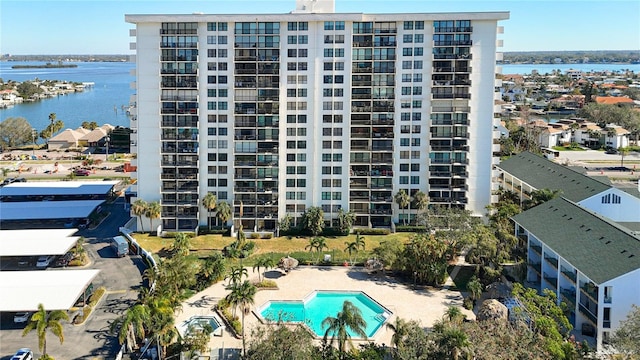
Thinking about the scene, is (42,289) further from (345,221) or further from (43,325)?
(345,221)

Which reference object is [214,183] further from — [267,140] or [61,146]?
[61,146]

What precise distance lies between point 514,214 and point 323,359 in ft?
107

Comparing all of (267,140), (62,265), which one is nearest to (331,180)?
(267,140)

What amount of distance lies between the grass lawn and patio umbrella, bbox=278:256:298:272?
8.60ft

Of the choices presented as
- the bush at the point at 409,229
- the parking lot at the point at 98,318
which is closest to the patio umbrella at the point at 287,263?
the parking lot at the point at 98,318

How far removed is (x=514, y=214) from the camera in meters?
58.8

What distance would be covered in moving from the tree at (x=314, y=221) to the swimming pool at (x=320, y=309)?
1560cm

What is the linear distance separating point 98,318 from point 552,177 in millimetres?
54611

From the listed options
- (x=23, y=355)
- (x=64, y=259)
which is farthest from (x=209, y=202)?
(x=23, y=355)

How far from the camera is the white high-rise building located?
6556 centimetres

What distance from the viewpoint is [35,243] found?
5478cm

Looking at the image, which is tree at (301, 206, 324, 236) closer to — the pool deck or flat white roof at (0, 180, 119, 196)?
the pool deck

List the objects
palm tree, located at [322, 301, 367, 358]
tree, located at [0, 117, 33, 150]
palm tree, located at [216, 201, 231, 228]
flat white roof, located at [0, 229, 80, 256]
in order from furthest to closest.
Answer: tree, located at [0, 117, 33, 150] → palm tree, located at [216, 201, 231, 228] → flat white roof, located at [0, 229, 80, 256] → palm tree, located at [322, 301, 367, 358]

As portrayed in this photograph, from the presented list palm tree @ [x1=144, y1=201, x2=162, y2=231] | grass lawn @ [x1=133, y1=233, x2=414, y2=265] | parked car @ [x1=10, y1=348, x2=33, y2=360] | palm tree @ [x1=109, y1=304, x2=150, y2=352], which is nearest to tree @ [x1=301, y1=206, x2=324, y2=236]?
grass lawn @ [x1=133, y1=233, x2=414, y2=265]
